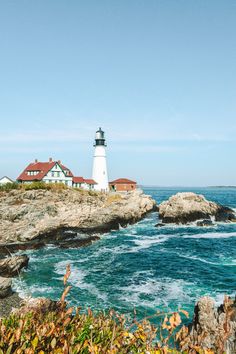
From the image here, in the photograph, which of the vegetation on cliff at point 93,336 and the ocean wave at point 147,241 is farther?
the ocean wave at point 147,241

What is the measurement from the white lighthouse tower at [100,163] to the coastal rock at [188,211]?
65.7ft

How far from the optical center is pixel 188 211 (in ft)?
182

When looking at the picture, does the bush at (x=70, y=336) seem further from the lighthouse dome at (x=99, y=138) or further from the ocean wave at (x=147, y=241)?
the lighthouse dome at (x=99, y=138)

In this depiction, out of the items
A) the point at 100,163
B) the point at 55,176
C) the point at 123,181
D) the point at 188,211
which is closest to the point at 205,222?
the point at 188,211

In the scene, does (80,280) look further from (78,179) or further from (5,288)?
(78,179)

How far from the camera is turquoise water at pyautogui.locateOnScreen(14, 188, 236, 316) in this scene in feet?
63.6

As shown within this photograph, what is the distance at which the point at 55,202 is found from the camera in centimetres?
4512

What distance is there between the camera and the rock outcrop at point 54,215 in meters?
38.5

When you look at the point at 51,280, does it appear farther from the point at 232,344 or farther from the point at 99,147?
the point at 99,147

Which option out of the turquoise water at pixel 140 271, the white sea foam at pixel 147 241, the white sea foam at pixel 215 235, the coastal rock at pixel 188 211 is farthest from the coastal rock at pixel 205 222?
the white sea foam at pixel 147 241

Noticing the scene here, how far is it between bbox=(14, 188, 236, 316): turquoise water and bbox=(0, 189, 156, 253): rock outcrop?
4500 mm

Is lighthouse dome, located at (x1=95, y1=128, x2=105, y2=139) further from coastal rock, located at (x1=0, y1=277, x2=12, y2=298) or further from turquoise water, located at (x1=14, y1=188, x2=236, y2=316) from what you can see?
coastal rock, located at (x1=0, y1=277, x2=12, y2=298)

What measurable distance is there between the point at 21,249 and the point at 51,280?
13.4 m

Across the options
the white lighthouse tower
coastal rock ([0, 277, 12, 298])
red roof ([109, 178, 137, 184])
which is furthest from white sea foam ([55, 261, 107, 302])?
red roof ([109, 178, 137, 184])
